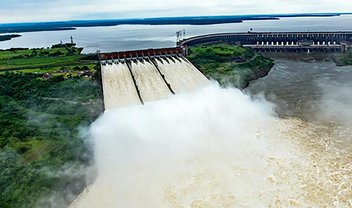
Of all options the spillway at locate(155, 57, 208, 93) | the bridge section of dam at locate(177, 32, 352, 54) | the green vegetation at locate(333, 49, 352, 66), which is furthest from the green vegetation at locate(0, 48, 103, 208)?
the green vegetation at locate(333, 49, 352, 66)

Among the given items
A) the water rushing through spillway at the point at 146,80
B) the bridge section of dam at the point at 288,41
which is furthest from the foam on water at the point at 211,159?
the bridge section of dam at the point at 288,41

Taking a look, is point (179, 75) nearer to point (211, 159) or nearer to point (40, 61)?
point (211, 159)

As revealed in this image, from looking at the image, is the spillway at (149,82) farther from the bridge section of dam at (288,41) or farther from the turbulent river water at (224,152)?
the bridge section of dam at (288,41)

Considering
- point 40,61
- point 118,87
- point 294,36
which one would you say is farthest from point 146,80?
point 294,36

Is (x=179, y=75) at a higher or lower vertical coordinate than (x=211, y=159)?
higher

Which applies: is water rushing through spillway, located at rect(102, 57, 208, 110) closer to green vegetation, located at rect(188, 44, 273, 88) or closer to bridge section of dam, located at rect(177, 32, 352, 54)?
green vegetation, located at rect(188, 44, 273, 88)

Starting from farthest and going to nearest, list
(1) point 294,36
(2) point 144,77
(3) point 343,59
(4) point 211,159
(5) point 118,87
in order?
(1) point 294,36 → (3) point 343,59 → (2) point 144,77 → (5) point 118,87 → (4) point 211,159
